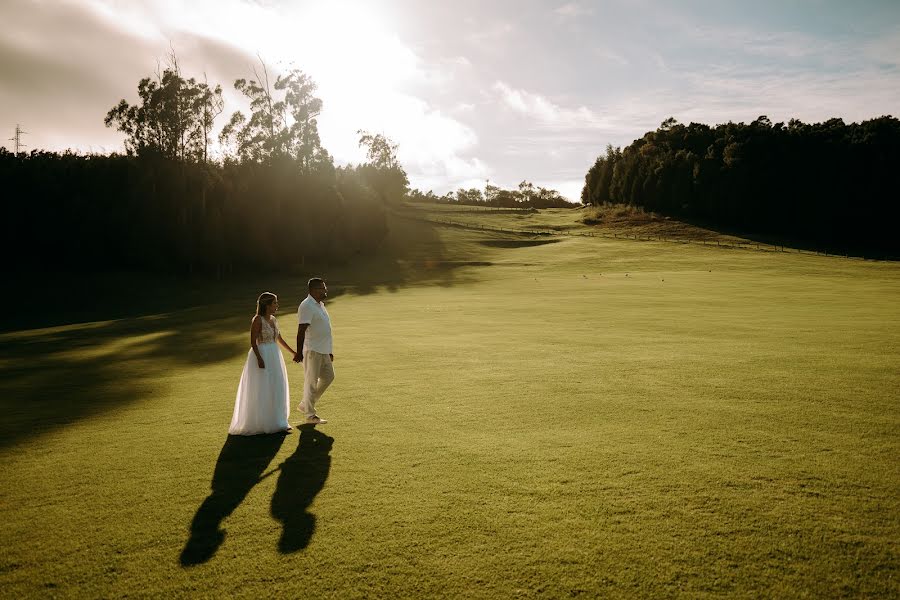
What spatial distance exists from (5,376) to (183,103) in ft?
183

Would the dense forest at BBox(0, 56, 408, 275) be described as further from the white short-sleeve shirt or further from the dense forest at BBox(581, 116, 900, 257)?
Result: the dense forest at BBox(581, 116, 900, 257)

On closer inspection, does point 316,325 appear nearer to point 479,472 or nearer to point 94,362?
point 479,472

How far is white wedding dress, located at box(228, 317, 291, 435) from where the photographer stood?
1092 centimetres

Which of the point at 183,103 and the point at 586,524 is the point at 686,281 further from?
the point at 183,103

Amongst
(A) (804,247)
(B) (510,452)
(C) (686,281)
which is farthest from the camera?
(A) (804,247)

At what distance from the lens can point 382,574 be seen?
238 inches

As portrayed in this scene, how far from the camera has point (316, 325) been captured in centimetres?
1159

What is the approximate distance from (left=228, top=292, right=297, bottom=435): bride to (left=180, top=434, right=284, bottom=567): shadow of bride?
0.25 m

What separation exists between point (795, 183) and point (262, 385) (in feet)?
373

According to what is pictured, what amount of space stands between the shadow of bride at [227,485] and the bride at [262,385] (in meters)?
0.25

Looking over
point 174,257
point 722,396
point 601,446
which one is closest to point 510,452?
point 601,446

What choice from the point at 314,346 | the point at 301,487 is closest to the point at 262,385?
the point at 314,346

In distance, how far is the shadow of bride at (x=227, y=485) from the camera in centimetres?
661

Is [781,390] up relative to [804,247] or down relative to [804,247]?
down
